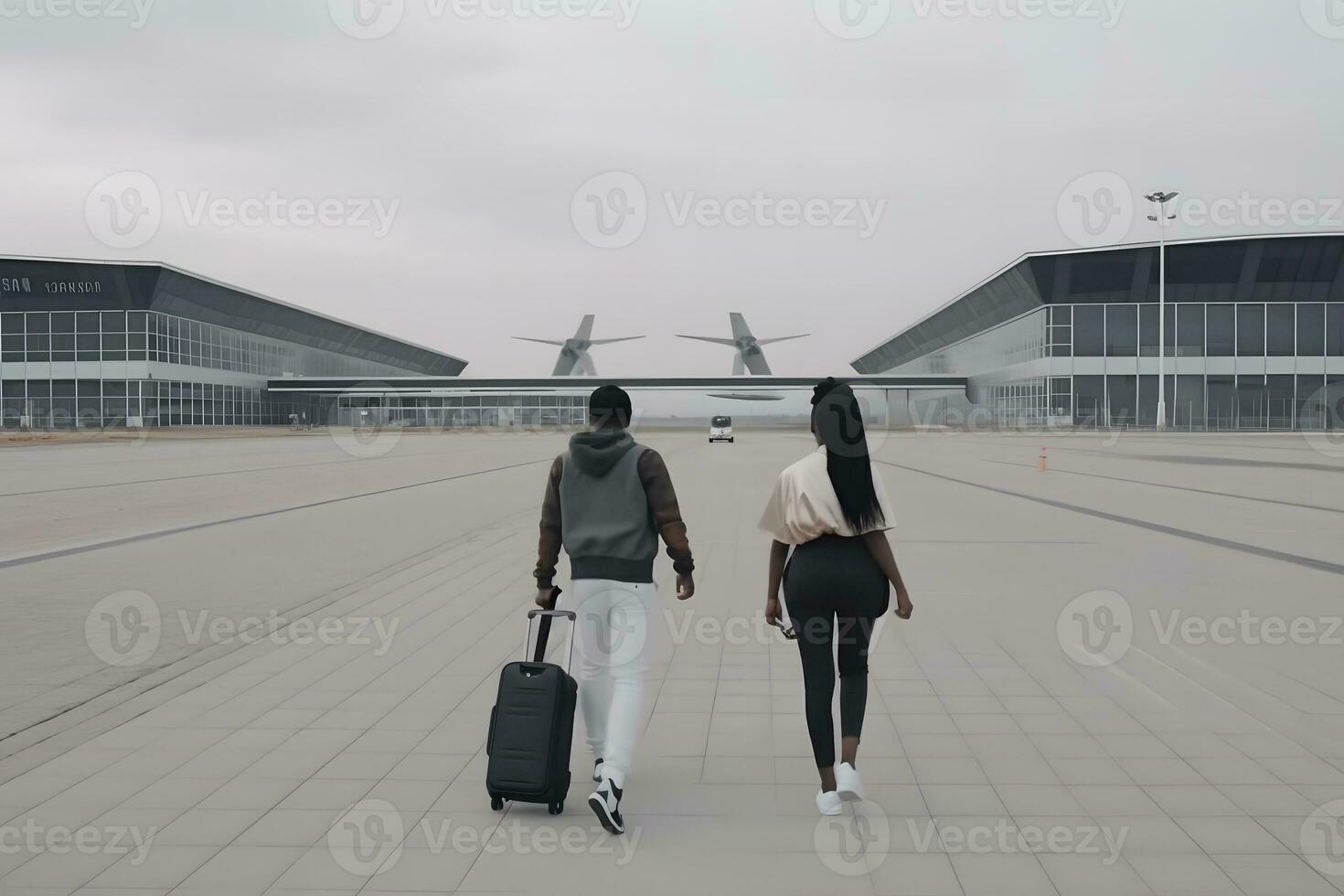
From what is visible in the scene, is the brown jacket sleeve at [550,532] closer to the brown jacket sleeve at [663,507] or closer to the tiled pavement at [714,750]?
the brown jacket sleeve at [663,507]

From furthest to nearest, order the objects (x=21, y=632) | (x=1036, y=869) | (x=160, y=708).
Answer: (x=21, y=632), (x=160, y=708), (x=1036, y=869)

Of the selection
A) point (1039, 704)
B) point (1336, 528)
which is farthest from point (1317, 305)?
point (1039, 704)

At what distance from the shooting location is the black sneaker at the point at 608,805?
13.9ft

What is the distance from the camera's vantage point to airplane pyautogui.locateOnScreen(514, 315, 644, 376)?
108m

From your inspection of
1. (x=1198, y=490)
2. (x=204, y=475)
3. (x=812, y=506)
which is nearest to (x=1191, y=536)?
(x=1198, y=490)

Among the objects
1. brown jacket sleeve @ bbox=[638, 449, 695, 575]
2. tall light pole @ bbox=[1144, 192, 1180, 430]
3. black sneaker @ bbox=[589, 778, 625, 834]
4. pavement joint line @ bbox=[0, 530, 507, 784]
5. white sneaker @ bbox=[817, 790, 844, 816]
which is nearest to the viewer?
black sneaker @ bbox=[589, 778, 625, 834]

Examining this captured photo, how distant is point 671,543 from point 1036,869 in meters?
1.80

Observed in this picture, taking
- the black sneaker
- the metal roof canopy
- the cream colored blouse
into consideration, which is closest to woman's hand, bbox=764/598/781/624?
the cream colored blouse

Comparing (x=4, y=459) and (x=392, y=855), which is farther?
(x=4, y=459)

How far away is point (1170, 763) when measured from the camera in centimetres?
511

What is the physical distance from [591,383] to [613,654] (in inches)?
3492

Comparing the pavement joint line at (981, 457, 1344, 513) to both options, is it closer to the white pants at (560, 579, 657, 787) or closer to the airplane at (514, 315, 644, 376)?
the white pants at (560, 579, 657, 787)

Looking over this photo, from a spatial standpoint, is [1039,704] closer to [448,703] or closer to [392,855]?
[448,703]

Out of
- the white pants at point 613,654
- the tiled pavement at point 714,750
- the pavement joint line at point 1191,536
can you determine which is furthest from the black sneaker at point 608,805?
the pavement joint line at point 1191,536
